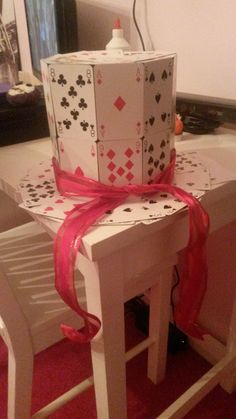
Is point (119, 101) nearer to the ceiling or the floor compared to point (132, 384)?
nearer to the ceiling

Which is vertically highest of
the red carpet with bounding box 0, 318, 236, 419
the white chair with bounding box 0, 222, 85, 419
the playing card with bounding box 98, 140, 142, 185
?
the playing card with bounding box 98, 140, 142, 185

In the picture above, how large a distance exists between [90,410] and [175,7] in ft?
3.66

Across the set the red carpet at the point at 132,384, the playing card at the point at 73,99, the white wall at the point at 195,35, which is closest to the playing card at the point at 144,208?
the playing card at the point at 73,99

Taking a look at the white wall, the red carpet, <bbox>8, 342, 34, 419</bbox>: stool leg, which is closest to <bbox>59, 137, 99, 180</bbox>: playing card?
<bbox>8, 342, 34, 419</bbox>: stool leg

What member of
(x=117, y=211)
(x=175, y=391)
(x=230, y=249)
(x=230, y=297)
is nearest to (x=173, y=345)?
(x=175, y=391)

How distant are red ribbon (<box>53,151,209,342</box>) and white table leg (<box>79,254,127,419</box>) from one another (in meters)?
0.02

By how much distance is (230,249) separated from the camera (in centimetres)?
97

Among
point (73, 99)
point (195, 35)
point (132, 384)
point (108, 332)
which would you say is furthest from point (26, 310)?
point (195, 35)

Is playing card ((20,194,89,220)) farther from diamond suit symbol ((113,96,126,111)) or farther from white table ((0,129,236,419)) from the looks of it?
diamond suit symbol ((113,96,126,111))

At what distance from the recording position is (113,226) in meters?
0.47

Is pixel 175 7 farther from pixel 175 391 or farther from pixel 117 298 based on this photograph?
pixel 175 391

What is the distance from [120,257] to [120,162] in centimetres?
14

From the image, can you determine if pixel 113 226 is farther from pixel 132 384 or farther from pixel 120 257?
pixel 132 384

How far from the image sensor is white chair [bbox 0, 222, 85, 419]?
2.06 ft
